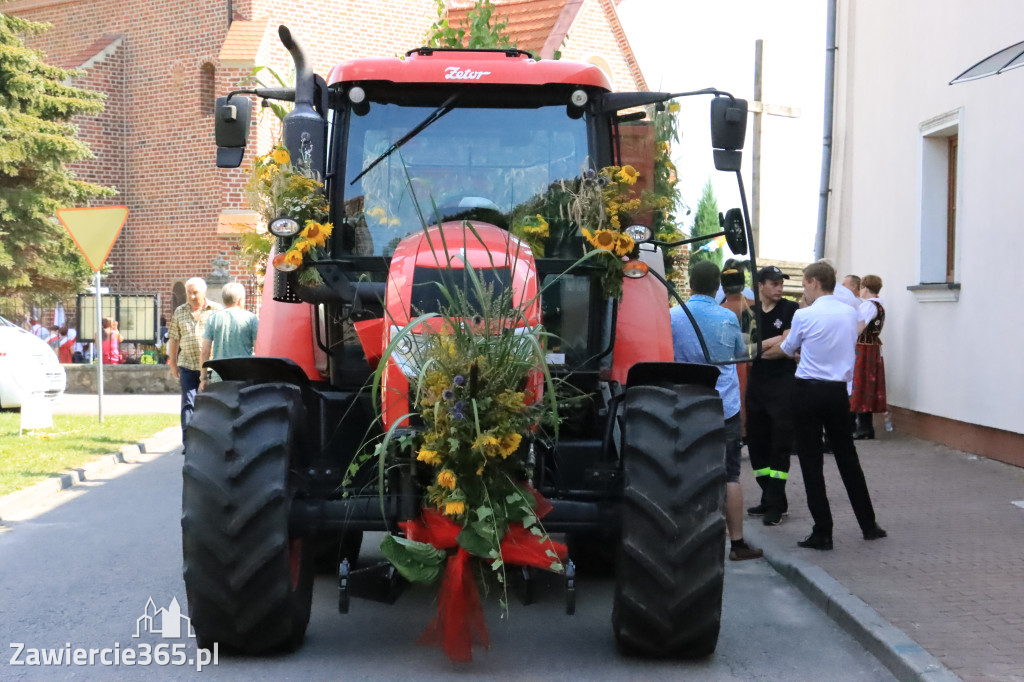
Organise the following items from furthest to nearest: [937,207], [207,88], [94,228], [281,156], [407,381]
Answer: [207,88] < [94,228] < [937,207] < [281,156] < [407,381]

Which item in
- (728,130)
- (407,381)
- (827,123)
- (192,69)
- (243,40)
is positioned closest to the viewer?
(407,381)

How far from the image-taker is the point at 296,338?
23.7 ft

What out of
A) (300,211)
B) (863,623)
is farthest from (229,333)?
(863,623)

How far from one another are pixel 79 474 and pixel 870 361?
30.1 feet

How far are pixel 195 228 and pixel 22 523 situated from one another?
64.1 ft

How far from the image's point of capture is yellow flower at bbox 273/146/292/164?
6215 millimetres

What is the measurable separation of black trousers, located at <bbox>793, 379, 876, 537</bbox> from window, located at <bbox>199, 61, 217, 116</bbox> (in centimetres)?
2293

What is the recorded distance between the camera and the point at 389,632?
6543 mm

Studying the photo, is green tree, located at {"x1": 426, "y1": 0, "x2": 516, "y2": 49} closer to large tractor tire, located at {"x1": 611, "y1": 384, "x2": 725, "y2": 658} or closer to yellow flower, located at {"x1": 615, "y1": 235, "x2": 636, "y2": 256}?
yellow flower, located at {"x1": 615, "y1": 235, "x2": 636, "y2": 256}

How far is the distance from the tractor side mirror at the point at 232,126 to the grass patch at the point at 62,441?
5.56 meters

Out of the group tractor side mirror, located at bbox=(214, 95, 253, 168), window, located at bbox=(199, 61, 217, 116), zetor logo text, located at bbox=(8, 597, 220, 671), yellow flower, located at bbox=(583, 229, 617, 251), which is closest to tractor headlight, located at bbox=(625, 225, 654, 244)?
yellow flower, located at bbox=(583, 229, 617, 251)

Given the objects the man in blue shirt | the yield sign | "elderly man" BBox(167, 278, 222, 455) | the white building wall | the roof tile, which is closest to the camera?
the man in blue shirt

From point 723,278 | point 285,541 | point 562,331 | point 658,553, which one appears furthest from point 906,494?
point 285,541

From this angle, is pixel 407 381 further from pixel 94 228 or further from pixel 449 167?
pixel 94 228
